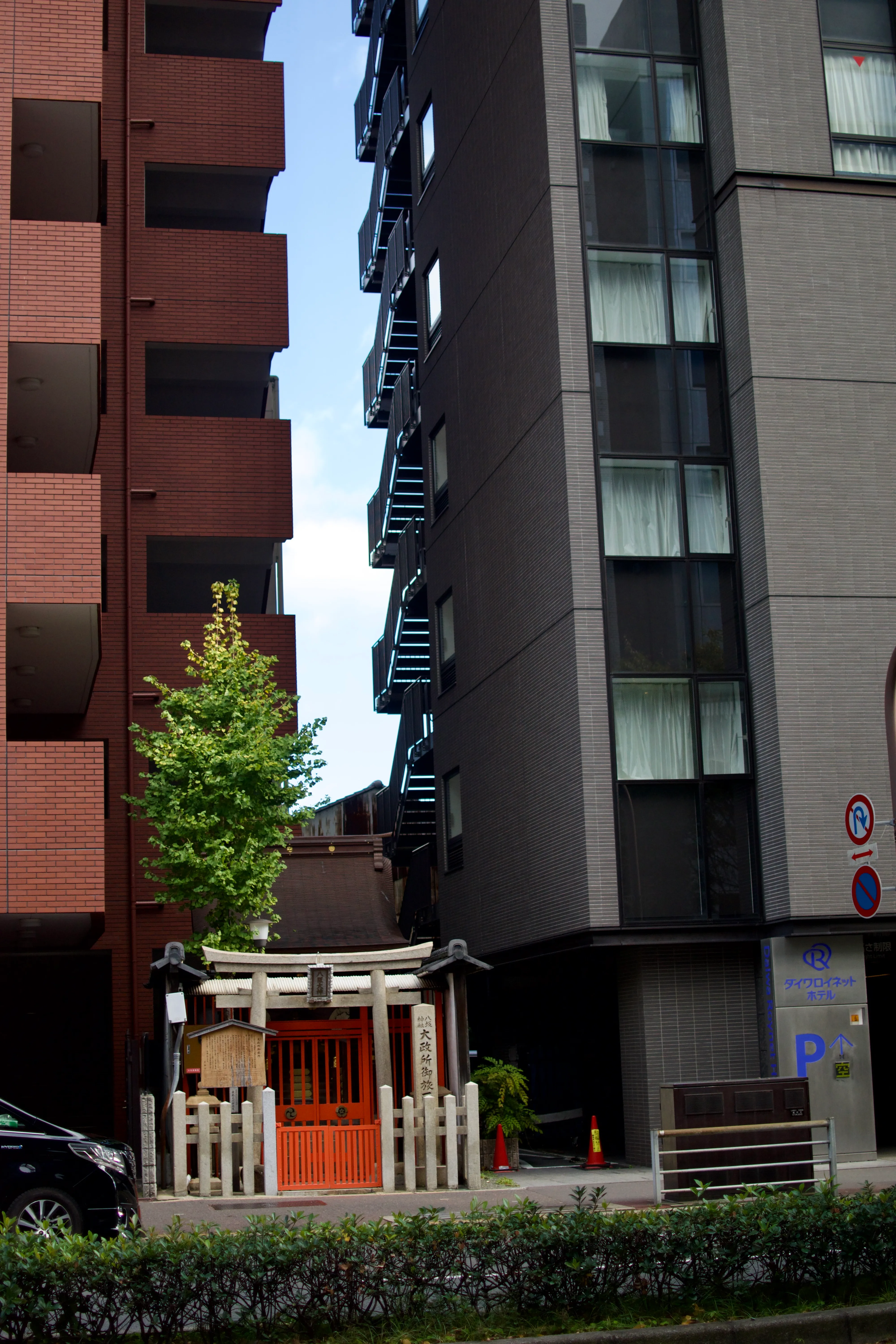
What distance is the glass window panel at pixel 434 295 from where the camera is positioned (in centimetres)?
3303

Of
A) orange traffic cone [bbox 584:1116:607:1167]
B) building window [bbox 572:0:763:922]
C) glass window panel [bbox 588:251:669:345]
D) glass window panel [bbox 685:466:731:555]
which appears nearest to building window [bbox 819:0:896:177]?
building window [bbox 572:0:763:922]

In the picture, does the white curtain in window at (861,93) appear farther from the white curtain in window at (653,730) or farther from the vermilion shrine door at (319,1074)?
the vermilion shrine door at (319,1074)

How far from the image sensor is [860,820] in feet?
47.0

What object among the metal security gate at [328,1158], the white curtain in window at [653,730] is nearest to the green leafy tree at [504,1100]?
the metal security gate at [328,1158]

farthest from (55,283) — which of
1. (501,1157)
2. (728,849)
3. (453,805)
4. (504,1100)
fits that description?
(501,1157)

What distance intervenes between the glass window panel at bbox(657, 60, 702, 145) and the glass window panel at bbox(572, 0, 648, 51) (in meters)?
0.61

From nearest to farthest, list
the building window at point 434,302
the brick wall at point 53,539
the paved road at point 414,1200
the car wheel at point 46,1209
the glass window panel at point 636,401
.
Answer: the car wheel at point 46,1209 → the paved road at point 414,1200 → the brick wall at point 53,539 → the glass window panel at point 636,401 → the building window at point 434,302

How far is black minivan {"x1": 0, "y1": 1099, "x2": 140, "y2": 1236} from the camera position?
41.8 ft

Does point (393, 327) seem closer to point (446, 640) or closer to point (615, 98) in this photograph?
point (446, 640)

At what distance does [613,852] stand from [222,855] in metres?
5.92

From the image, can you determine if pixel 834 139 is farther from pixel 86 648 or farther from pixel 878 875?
pixel 86 648

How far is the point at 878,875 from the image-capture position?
2175 centimetres

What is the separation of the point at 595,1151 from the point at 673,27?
18474mm

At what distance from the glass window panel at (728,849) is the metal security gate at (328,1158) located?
6263 mm
